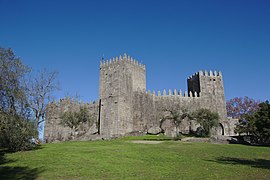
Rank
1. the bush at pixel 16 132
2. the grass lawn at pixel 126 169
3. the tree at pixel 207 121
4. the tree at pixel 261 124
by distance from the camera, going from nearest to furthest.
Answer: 1. the grass lawn at pixel 126 169
2. the bush at pixel 16 132
3. the tree at pixel 261 124
4. the tree at pixel 207 121

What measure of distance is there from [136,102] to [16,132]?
80.5 feet

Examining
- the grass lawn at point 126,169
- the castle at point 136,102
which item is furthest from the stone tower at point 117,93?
the grass lawn at point 126,169

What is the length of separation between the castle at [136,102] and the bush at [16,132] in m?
17.4

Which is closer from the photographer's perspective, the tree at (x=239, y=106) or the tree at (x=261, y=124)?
the tree at (x=261, y=124)

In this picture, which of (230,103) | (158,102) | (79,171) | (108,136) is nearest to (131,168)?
(79,171)

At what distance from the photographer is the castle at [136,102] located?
37812 mm

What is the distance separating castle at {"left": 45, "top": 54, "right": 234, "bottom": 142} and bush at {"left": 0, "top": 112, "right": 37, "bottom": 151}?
17.4 meters

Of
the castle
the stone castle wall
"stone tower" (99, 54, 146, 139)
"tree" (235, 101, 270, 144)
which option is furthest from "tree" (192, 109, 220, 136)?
the stone castle wall

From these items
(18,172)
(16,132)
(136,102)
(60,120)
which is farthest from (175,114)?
(18,172)

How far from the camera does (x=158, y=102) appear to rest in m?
41.5

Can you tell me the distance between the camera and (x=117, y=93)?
38.3 m

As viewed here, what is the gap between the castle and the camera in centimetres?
3781

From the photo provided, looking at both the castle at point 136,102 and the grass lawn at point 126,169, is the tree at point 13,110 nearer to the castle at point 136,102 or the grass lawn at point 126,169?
the grass lawn at point 126,169

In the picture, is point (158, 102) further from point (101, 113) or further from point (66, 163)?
point (66, 163)
